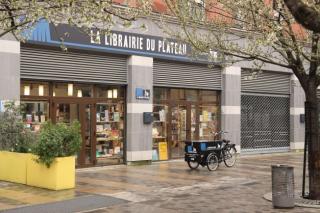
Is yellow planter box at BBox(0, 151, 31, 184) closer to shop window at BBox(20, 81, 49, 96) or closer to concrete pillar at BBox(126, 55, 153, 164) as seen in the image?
shop window at BBox(20, 81, 49, 96)

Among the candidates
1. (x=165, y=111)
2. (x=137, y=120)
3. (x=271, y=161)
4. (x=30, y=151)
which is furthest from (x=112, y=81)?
(x=271, y=161)

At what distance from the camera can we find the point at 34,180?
13711 millimetres

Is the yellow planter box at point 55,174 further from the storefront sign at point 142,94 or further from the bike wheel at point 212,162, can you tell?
the storefront sign at point 142,94

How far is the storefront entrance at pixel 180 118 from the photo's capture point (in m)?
20.4

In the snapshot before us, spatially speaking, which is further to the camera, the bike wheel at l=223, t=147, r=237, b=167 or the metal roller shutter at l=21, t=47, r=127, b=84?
the bike wheel at l=223, t=147, r=237, b=167

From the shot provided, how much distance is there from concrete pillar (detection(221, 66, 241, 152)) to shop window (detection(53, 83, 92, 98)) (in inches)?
264

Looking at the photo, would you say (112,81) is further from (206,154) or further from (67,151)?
(67,151)

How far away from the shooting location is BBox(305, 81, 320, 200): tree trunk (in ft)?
38.6

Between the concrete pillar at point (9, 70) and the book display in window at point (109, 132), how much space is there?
11.3ft

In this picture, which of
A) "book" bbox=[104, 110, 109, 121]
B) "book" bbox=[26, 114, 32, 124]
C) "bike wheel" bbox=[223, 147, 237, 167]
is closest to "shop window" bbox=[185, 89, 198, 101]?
"bike wheel" bbox=[223, 147, 237, 167]

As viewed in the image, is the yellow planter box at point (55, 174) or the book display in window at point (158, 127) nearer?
the yellow planter box at point (55, 174)

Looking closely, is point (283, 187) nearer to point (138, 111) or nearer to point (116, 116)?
point (138, 111)

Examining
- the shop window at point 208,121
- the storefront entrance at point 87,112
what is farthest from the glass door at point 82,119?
the shop window at point 208,121

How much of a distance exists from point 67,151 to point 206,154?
5548mm
